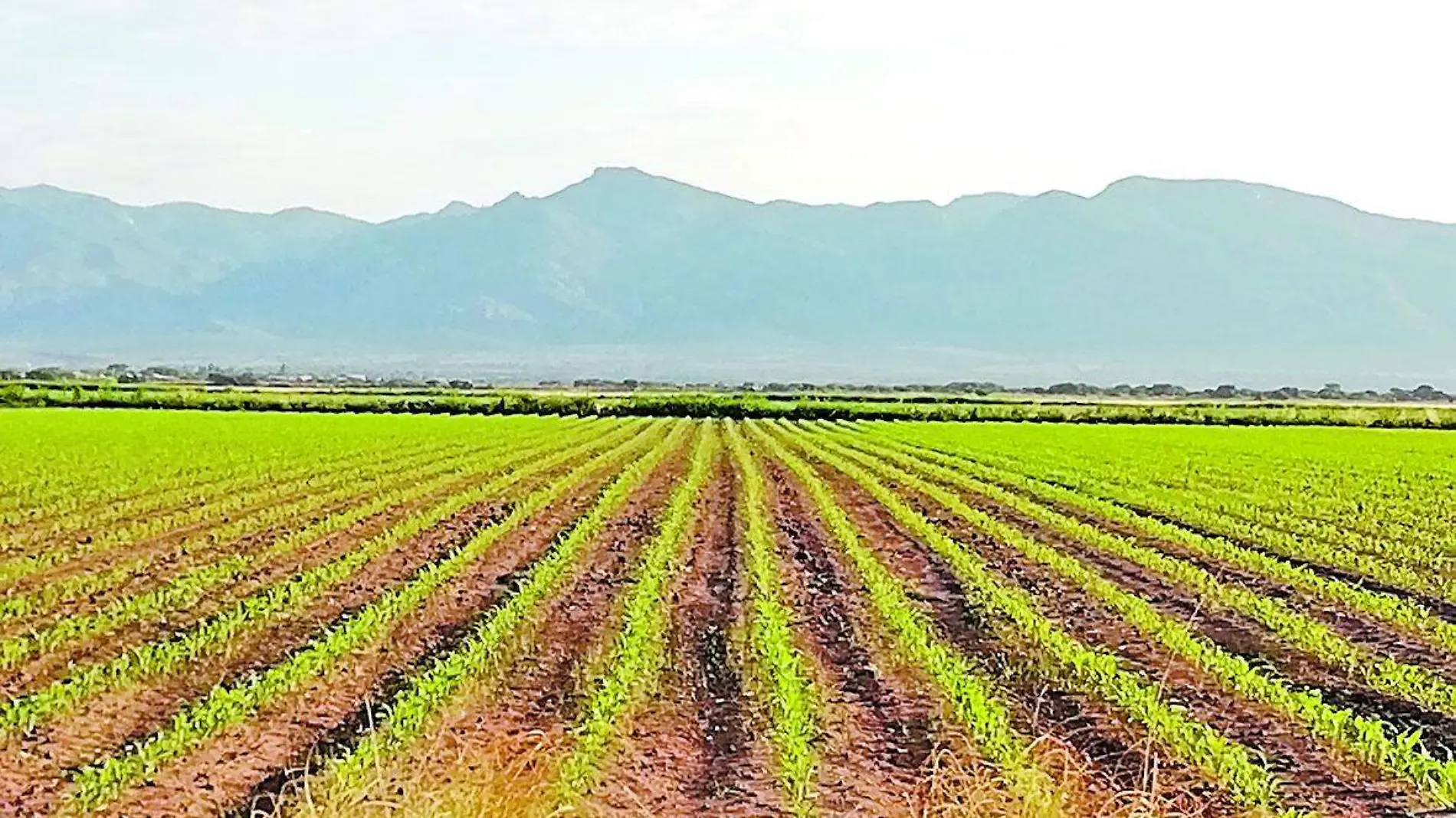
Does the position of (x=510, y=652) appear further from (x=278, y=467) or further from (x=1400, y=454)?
(x=1400, y=454)

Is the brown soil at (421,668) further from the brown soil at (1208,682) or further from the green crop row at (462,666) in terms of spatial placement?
the brown soil at (1208,682)

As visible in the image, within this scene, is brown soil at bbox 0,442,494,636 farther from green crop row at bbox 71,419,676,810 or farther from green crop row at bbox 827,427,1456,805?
green crop row at bbox 827,427,1456,805

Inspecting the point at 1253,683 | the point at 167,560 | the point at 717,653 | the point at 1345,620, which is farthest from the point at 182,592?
the point at 1345,620

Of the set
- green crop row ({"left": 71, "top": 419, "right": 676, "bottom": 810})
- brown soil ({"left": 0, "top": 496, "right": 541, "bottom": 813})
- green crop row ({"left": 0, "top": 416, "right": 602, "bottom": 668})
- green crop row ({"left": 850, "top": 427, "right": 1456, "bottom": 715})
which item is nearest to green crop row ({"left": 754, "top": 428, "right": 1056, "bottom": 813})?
green crop row ({"left": 850, "top": 427, "right": 1456, "bottom": 715})

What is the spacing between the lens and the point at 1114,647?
40.9ft

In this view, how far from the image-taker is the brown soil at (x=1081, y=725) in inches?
328

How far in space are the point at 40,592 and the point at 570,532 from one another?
6.99 metres

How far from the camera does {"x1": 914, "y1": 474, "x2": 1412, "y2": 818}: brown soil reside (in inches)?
332

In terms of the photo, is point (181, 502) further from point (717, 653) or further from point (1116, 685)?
point (1116, 685)

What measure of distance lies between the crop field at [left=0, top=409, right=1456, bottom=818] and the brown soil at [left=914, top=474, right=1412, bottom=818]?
0.04m

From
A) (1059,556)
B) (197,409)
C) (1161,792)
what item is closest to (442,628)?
(1161,792)

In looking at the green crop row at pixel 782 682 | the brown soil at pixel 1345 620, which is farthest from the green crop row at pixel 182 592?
the brown soil at pixel 1345 620

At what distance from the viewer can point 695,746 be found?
9242mm

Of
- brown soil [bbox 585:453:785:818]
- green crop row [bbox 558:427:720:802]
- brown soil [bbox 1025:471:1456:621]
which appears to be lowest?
brown soil [bbox 585:453:785:818]
